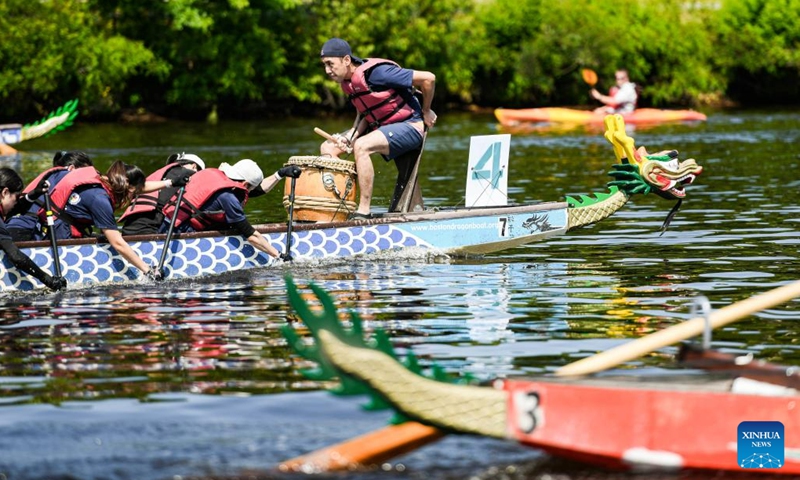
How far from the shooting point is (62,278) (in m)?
11.7

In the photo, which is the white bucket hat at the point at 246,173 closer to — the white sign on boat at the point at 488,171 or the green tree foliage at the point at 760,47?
the white sign on boat at the point at 488,171

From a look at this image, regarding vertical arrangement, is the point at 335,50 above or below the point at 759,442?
above

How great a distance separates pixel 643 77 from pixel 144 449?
48.1m

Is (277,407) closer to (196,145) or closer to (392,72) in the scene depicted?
(392,72)

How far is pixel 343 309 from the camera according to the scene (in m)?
11.0

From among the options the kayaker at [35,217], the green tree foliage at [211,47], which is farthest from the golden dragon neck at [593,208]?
the green tree foliage at [211,47]

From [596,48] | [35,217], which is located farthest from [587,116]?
[35,217]

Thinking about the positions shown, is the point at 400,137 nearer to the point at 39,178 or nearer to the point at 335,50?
the point at 335,50

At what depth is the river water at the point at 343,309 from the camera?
6.85m

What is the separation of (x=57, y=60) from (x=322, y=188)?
3103 centimetres

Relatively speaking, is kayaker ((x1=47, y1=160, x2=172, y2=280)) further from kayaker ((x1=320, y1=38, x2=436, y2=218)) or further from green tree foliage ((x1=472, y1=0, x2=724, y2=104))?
green tree foliage ((x1=472, y1=0, x2=724, y2=104))

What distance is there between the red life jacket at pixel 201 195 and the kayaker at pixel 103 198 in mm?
446

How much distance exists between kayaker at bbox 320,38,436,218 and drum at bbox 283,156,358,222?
0.49 ft

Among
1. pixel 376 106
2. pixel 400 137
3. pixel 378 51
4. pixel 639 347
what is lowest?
pixel 639 347
